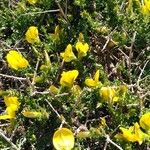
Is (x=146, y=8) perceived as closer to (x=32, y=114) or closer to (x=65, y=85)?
(x=65, y=85)

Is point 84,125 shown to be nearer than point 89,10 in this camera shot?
Yes

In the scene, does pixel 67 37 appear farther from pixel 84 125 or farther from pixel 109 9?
pixel 84 125

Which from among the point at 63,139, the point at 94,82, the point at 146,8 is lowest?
the point at 63,139

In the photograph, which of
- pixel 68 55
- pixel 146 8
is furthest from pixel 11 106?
pixel 146 8

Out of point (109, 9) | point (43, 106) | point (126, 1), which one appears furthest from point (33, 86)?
point (126, 1)

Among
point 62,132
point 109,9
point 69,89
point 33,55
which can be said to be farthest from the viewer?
point 33,55

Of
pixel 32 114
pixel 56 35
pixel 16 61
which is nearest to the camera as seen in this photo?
pixel 32 114

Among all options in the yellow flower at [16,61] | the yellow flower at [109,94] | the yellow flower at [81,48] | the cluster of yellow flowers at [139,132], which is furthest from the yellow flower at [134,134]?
the yellow flower at [16,61]
